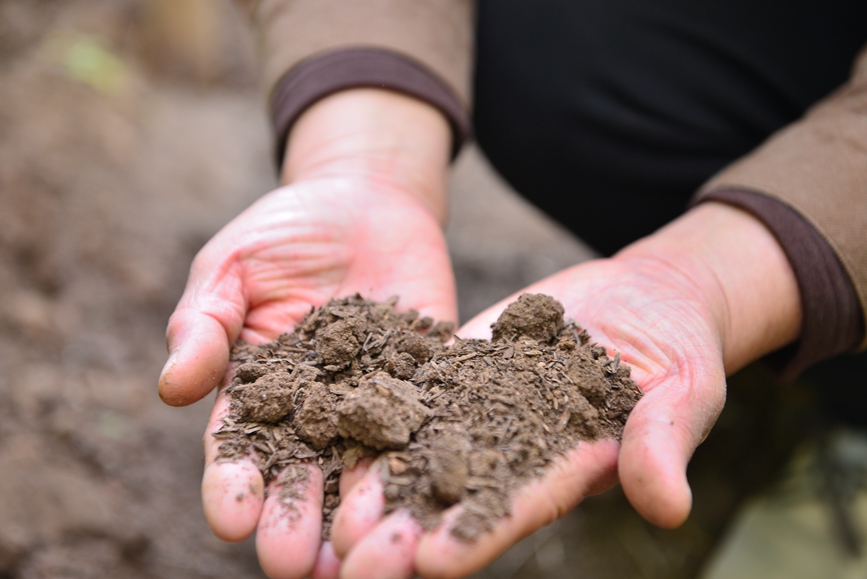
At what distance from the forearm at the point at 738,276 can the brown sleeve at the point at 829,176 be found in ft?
0.21

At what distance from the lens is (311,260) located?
5.64ft

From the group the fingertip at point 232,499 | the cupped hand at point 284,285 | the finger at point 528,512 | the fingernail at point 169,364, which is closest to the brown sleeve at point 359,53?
the cupped hand at point 284,285

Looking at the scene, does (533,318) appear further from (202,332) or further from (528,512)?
(202,332)

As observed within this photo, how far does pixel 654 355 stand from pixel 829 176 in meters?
0.74

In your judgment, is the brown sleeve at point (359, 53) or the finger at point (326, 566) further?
the brown sleeve at point (359, 53)

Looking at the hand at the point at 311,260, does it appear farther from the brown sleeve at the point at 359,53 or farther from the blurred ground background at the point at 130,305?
the blurred ground background at the point at 130,305

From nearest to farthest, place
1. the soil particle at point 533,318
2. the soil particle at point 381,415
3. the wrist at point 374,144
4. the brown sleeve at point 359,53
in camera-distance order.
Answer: the soil particle at point 381,415 → the soil particle at point 533,318 → the wrist at point 374,144 → the brown sleeve at point 359,53

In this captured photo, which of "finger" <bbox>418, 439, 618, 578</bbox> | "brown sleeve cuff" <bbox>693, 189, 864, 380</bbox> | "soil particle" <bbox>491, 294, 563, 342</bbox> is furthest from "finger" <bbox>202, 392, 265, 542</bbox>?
"brown sleeve cuff" <bbox>693, 189, 864, 380</bbox>

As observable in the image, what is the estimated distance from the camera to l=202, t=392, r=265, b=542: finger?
1.20m

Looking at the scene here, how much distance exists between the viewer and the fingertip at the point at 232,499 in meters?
1.20

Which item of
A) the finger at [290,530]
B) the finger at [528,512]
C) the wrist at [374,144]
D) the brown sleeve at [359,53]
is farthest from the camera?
the brown sleeve at [359,53]

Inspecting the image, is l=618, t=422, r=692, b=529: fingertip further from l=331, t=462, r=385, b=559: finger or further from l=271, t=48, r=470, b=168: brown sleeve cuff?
l=271, t=48, r=470, b=168: brown sleeve cuff

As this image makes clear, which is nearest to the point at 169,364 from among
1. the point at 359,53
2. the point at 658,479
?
the point at 658,479

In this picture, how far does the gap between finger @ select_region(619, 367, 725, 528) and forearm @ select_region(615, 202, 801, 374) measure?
31 cm
